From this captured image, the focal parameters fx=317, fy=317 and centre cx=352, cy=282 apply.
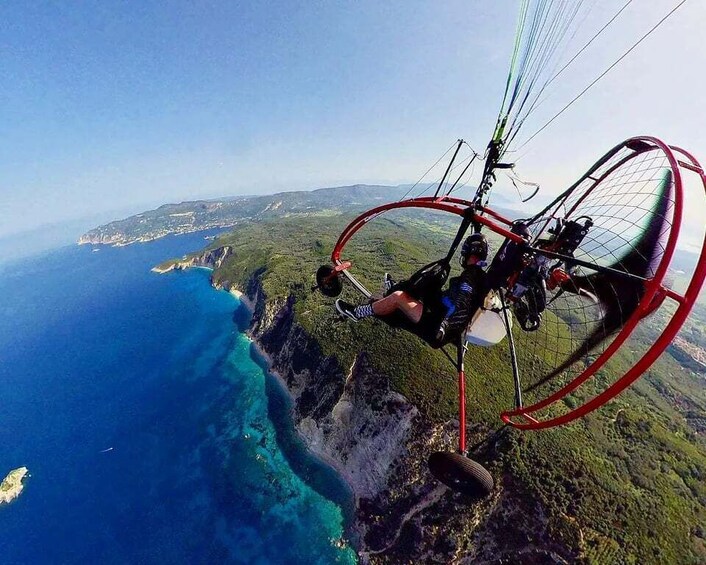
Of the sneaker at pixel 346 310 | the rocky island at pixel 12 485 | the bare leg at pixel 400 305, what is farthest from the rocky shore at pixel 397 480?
the rocky island at pixel 12 485

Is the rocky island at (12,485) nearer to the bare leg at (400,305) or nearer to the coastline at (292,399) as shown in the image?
the coastline at (292,399)

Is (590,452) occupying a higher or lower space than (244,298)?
lower

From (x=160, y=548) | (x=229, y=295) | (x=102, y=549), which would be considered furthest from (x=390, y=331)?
(x=229, y=295)

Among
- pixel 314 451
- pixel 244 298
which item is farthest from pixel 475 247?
pixel 244 298

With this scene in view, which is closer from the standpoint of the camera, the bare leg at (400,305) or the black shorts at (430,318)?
the black shorts at (430,318)

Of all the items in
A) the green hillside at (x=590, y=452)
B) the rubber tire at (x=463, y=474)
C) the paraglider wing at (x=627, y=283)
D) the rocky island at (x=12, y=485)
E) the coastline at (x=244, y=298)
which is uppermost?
the paraglider wing at (x=627, y=283)

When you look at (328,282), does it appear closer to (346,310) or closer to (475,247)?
(346,310)
